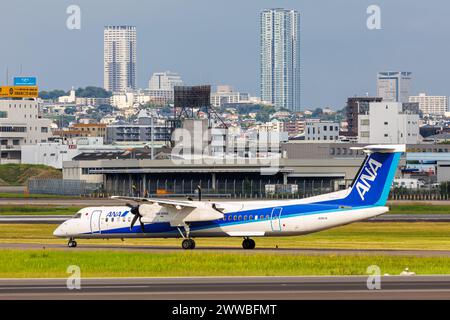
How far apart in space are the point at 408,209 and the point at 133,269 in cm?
5971

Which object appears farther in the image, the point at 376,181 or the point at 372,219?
the point at 372,219

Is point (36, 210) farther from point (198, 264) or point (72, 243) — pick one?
point (198, 264)

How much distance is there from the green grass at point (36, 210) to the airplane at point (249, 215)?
3784 centimetres

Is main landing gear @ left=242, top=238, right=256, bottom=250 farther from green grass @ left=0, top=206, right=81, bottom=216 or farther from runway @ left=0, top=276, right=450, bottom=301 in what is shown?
green grass @ left=0, top=206, right=81, bottom=216

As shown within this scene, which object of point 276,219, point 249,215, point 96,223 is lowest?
point 96,223

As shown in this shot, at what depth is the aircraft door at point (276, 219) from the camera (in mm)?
63094

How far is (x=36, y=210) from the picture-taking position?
10969cm

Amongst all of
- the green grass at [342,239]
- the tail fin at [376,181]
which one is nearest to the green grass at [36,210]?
the green grass at [342,239]

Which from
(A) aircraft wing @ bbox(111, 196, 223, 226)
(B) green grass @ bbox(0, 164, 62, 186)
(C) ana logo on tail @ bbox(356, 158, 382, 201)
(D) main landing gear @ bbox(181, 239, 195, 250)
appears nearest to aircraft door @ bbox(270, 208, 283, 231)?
(A) aircraft wing @ bbox(111, 196, 223, 226)

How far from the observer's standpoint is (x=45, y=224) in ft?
294

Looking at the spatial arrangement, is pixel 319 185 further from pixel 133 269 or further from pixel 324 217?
pixel 133 269

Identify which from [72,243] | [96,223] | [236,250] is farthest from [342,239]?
[72,243]

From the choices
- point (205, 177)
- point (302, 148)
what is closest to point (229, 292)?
point (205, 177)

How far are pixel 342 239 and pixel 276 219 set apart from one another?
41.7 ft
